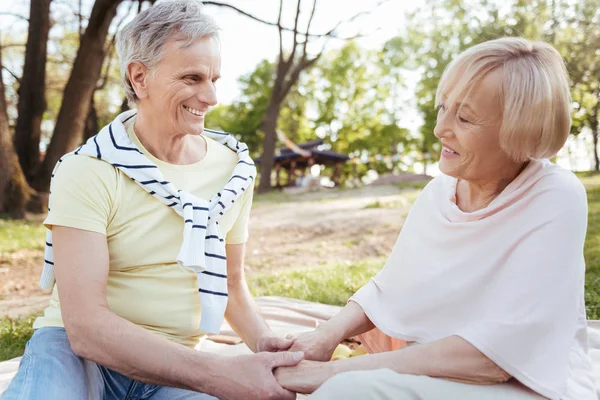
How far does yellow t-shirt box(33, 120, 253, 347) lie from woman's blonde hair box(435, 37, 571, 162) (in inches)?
45.4

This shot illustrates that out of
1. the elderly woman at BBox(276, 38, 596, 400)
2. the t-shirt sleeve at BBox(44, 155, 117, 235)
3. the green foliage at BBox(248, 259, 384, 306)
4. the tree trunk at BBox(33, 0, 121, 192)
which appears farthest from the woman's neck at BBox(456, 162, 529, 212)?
the tree trunk at BBox(33, 0, 121, 192)

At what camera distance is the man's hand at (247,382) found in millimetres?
1935

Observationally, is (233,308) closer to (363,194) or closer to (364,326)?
(364,326)

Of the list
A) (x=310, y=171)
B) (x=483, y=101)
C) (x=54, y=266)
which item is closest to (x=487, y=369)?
(x=483, y=101)

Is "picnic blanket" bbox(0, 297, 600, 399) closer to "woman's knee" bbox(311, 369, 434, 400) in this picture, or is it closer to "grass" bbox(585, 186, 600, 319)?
"grass" bbox(585, 186, 600, 319)

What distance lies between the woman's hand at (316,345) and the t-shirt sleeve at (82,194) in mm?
847

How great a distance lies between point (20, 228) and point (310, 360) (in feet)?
28.0

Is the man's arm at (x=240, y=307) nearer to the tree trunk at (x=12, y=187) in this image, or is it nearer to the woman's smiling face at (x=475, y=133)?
the woman's smiling face at (x=475, y=133)

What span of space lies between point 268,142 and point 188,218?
18129mm

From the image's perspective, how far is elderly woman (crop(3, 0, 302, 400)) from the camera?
1936 mm

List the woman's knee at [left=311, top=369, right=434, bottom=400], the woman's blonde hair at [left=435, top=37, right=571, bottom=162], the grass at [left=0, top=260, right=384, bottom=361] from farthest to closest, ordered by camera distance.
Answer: the grass at [left=0, top=260, right=384, bottom=361] → the woman's blonde hair at [left=435, top=37, right=571, bottom=162] → the woman's knee at [left=311, top=369, right=434, bottom=400]

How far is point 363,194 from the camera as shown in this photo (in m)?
17.9

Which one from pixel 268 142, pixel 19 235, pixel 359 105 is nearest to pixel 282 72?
pixel 268 142

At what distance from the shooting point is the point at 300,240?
9961 millimetres
